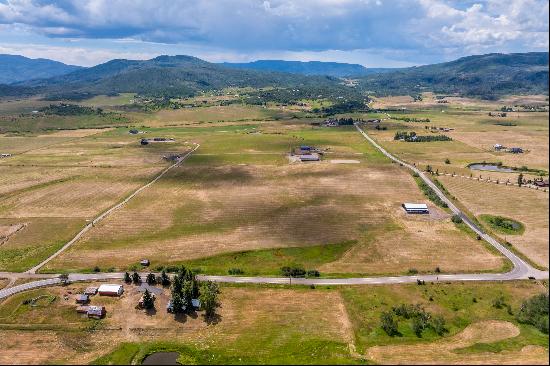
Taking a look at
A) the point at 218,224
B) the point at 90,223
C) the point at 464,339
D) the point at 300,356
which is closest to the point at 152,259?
the point at 218,224

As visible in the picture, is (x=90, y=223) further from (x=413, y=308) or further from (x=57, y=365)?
(x=413, y=308)

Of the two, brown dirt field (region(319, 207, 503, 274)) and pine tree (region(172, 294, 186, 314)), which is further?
brown dirt field (region(319, 207, 503, 274))

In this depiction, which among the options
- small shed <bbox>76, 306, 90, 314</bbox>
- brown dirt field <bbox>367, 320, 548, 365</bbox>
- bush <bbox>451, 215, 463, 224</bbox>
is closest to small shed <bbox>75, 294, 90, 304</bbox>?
small shed <bbox>76, 306, 90, 314</bbox>

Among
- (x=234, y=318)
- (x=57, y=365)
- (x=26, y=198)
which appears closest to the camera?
(x=57, y=365)

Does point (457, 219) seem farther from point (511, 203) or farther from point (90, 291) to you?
point (90, 291)

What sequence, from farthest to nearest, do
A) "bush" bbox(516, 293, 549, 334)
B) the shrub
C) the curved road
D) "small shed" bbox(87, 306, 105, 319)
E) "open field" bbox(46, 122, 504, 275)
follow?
"open field" bbox(46, 122, 504, 275)
the shrub
the curved road
"small shed" bbox(87, 306, 105, 319)
"bush" bbox(516, 293, 549, 334)

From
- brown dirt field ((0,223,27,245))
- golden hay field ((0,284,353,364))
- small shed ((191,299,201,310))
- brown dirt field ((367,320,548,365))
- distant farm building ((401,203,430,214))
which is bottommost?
brown dirt field ((367,320,548,365))

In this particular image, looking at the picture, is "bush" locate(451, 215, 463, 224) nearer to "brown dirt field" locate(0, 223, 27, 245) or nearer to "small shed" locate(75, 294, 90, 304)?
"small shed" locate(75, 294, 90, 304)
